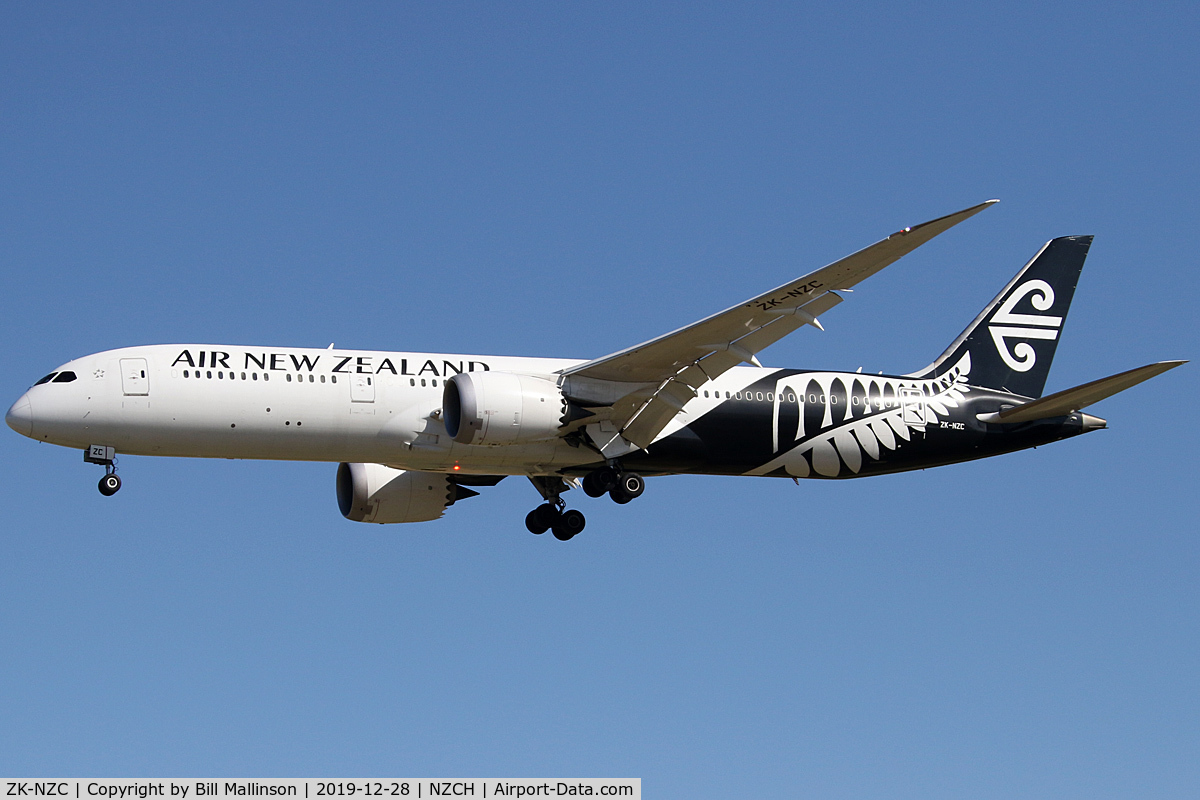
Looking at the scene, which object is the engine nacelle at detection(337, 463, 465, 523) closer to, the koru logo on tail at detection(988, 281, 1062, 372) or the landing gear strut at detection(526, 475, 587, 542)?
the landing gear strut at detection(526, 475, 587, 542)

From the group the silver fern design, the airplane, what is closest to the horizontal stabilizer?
the airplane

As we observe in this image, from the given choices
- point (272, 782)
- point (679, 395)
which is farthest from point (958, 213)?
point (272, 782)

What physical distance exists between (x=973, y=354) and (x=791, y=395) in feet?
19.8

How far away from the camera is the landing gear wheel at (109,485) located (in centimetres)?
3353

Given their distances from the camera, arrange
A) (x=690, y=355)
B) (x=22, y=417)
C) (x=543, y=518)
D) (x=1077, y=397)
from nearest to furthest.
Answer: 1. (x=22, y=417)
2. (x=690, y=355)
3. (x=1077, y=397)
4. (x=543, y=518)

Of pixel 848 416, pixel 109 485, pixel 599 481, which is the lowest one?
pixel 109 485

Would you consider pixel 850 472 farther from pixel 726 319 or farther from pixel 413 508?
pixel 413 508

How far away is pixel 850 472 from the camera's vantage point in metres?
38.0

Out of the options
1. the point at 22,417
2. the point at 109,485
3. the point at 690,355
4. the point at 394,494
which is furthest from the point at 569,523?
the point at 22,417

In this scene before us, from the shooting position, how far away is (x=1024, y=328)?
41375mm

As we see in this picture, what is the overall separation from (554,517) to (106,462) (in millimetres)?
10739

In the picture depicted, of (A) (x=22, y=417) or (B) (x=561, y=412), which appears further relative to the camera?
(B) (x=561, y=412)

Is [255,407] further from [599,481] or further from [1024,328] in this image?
[1024,328]

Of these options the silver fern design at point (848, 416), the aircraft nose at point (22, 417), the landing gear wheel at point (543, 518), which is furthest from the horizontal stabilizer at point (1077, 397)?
the aircraft nose at point (22, 417)
